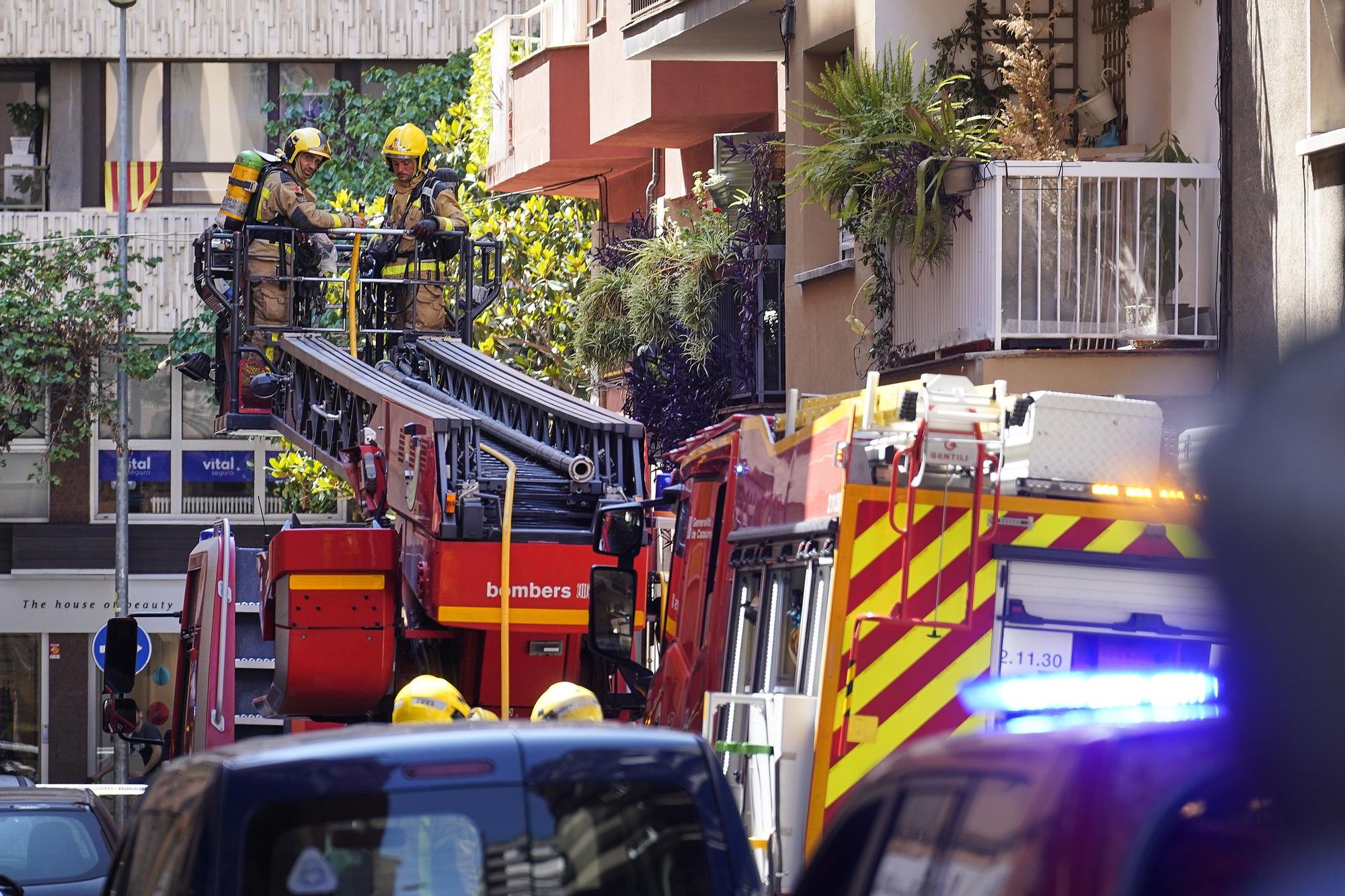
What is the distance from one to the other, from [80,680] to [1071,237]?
22.0 meters

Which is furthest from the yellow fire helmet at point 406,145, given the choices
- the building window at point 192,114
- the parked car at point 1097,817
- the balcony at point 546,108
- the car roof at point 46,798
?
the building window at point 192,114

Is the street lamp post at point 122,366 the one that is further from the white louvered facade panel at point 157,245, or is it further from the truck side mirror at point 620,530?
the truck side mirror at point 620,530

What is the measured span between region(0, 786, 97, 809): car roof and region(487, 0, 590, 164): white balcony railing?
1346 cm

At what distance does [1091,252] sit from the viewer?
40.3 feet

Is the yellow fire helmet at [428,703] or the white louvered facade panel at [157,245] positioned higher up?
the white louvered facade panel at [157,245]

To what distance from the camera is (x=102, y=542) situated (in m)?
31.2

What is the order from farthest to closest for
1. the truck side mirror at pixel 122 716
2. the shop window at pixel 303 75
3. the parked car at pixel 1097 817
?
the shop window at pixel 303 75 → the truck side mirror at pixel 122 716 → the parked car at pixel 1097 817

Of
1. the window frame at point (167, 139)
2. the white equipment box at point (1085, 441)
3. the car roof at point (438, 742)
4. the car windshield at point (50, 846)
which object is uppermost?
the window frame at point (167, 139)

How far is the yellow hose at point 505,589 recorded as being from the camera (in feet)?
32.1

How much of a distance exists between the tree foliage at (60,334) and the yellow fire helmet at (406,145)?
15889 millimetres

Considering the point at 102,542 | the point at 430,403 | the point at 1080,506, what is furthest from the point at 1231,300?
the point at 102,542

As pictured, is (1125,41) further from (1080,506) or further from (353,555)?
(1080,506)

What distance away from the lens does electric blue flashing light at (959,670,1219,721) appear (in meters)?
3.62

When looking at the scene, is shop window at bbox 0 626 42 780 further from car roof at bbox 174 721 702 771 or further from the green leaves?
car roof at bbox 174 721 702 771
